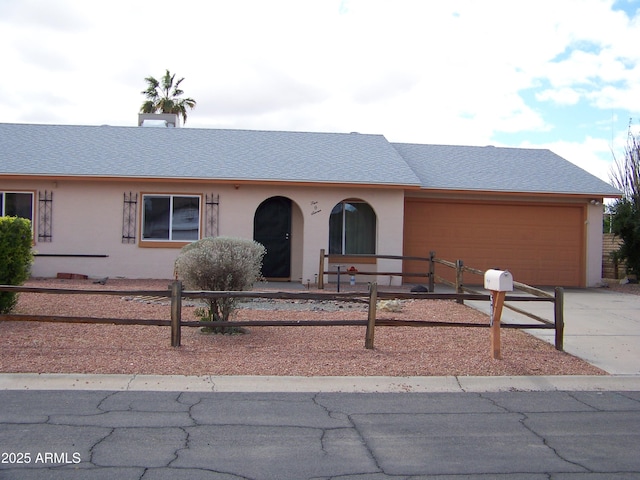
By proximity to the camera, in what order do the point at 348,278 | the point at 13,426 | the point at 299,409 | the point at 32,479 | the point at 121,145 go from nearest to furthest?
the point at 32,479 < the point at 13,426 < the point at 299,409 < the point at 348,278 < the point at 121,145

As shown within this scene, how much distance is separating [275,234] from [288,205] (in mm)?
864

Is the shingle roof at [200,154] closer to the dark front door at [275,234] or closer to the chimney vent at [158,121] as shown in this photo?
the dark front door at [275,234]

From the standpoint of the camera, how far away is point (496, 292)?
30.0ft

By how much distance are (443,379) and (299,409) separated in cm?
219

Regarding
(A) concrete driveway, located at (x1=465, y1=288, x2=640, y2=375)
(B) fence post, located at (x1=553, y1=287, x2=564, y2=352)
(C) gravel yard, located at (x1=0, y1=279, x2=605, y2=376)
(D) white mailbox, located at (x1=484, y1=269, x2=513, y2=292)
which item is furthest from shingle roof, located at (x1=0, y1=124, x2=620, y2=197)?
(D) white mailbox, located at (x1=484, y1=269, x2=513, y2=292)

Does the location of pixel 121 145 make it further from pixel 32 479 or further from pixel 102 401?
pixel 32 479

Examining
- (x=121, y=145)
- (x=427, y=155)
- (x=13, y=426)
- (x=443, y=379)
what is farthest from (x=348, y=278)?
(x=13, y=426)

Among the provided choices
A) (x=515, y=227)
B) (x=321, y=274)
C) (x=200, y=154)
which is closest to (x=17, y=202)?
(x=200, y=154)

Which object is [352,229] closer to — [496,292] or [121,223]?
[121,223]

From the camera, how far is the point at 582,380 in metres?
8.58

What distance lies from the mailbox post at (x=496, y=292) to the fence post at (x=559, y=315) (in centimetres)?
105

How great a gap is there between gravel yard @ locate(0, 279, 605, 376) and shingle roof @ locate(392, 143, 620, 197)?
8358mm

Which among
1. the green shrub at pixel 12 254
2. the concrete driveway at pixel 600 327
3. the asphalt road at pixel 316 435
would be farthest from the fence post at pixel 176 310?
the concrete driveway at pixel 600 327

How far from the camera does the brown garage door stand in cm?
1939
